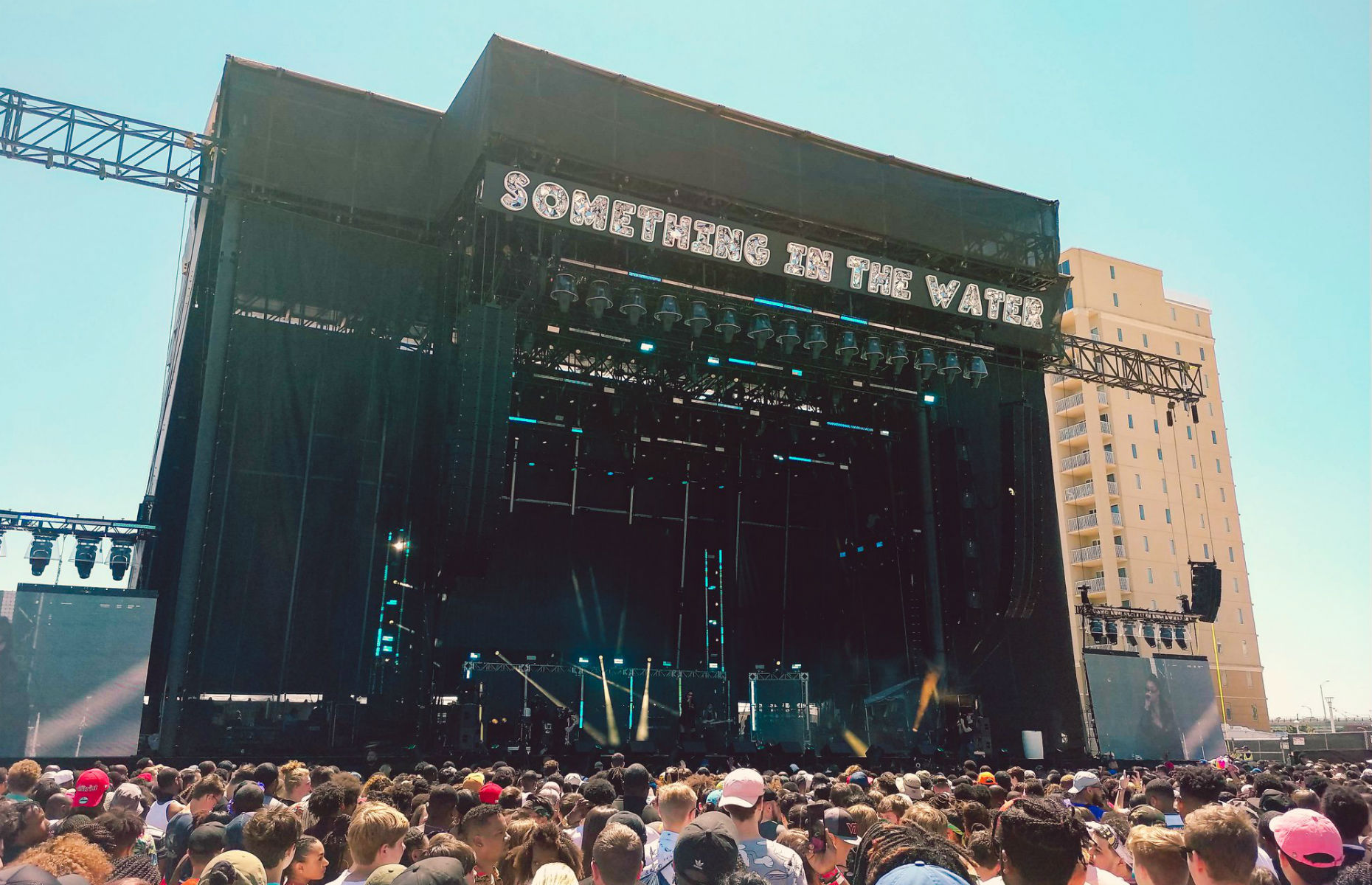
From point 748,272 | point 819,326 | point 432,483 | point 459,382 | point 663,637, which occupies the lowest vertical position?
point 663,637

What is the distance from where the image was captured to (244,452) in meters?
17.4

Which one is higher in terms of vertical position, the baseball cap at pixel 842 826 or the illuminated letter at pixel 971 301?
the illuminated letter at pixel 971 301

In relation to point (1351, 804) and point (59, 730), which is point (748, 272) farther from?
point (1351, 804)

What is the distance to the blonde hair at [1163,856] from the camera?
3.07 metres

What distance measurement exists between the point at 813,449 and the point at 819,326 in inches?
335

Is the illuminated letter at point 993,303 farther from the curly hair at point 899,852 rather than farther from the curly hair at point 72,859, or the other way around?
the curly hair at point 72,859

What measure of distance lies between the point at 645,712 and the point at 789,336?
1225 centimetres

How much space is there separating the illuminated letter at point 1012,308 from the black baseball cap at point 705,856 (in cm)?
1861

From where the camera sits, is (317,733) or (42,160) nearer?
(42,160)

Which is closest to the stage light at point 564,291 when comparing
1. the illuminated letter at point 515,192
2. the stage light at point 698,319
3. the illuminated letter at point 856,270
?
the illuminated letter at point 515,192

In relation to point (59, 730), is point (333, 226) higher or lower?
higher

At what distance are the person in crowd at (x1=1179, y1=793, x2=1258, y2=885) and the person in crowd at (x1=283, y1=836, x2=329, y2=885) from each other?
3.18 m

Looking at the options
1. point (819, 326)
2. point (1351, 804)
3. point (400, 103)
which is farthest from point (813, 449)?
point (1351, 804)

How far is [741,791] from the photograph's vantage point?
401 cm
